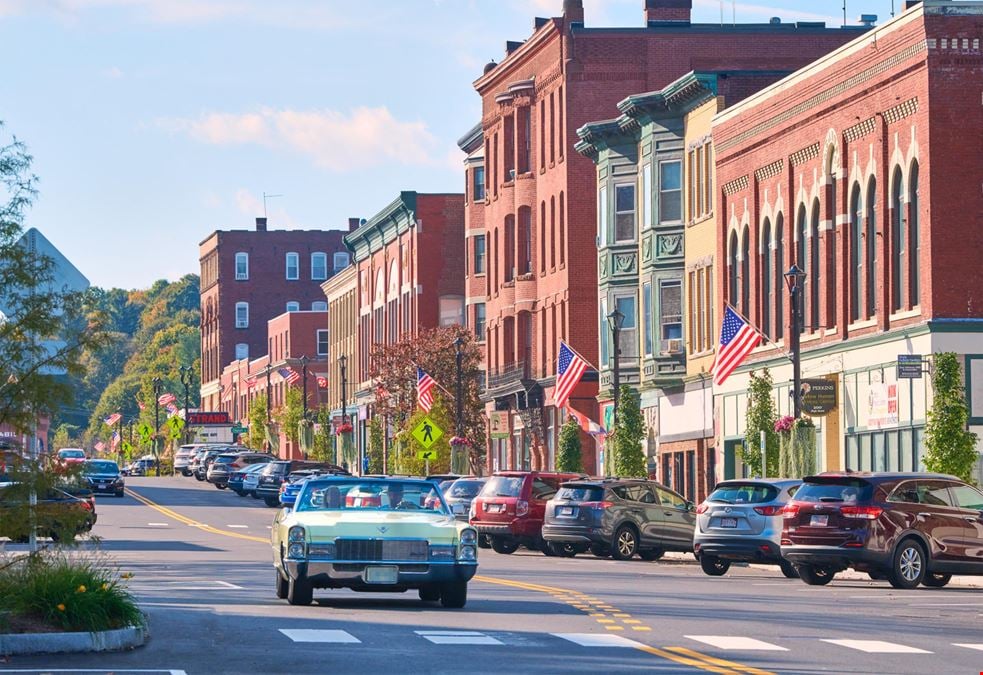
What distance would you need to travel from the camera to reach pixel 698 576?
113 ft

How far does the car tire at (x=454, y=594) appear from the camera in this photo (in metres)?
23.8

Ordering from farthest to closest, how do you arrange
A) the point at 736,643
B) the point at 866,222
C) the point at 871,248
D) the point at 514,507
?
the point at 866,222
the point at 871,248
the point at 514,507
the point at 736,643

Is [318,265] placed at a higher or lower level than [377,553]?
higher

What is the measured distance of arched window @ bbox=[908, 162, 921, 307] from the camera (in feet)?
144

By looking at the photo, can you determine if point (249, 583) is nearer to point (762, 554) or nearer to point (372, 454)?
point (762, 554)

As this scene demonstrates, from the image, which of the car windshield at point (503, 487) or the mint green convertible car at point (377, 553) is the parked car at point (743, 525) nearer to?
the car windshield at point (503, 487)

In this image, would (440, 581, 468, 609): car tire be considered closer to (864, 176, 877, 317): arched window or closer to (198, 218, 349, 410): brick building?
(864, 176, 877, 317): arched window

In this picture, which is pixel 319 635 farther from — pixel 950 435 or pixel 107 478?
pixel 107 478

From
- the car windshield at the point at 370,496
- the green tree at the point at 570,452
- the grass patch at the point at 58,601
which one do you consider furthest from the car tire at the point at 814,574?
the green tree at the point at 570,452

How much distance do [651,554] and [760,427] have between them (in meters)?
9.56

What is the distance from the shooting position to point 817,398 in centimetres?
4756

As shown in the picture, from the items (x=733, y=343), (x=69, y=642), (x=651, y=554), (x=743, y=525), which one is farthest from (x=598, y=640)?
(x=733, y=343)

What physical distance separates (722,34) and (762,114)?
62.4 feet

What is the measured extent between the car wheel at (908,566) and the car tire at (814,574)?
1669 mm
